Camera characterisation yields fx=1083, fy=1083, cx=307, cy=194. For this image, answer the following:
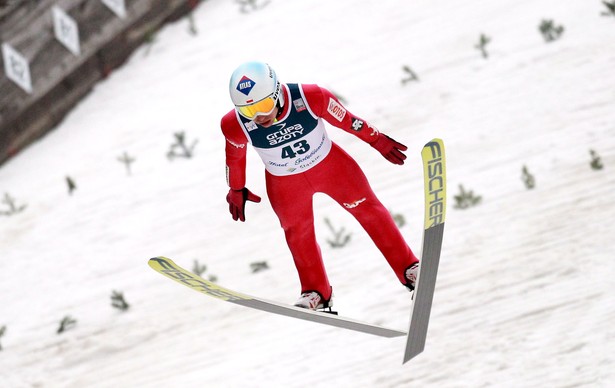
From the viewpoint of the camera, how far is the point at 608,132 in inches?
372

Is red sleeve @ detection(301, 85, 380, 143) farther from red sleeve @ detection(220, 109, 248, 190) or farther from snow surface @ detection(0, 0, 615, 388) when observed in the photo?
snow surface @ detection(0, 0, 615, 388)

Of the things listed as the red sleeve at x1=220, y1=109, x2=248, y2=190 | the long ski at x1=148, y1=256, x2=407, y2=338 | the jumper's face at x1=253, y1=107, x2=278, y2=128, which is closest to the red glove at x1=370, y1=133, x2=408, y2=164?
the jumper's face at x1=253, y1=107, x2=278, y2=128

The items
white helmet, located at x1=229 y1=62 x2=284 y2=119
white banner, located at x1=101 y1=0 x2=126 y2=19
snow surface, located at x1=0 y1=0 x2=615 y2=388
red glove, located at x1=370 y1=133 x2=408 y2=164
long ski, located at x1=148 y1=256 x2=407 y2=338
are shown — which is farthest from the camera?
white banner, located at x1=101 y1=0 x2=126 y2=19

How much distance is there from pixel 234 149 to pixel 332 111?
562mm

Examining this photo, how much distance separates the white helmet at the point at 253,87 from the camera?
5.20 meters

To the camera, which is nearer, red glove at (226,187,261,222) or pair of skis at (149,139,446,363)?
pair of skis at (149,139,446,363)

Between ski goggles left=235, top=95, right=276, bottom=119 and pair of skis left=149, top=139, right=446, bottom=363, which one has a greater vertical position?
ski goggles left=235, top=95, right=276, bottom=119

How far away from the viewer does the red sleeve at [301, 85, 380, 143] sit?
214 inches

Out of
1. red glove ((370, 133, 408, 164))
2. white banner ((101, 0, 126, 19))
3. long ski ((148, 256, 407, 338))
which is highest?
red glove ((370, 133, 408, 164))

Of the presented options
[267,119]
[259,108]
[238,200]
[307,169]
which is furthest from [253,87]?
[238,200]

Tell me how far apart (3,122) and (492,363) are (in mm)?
7049

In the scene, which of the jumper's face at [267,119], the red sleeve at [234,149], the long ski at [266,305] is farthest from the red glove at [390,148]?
the long ski at [266,305]

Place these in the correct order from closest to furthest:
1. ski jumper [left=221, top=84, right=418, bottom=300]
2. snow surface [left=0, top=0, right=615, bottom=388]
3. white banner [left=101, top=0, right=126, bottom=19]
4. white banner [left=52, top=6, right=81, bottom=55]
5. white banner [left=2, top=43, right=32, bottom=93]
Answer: ski jumper [left=221, top=84, right=418, bottom=300] → snow surface [left=0, top=0, right=615, bottom=388] → white banner [left=2, top=43, right=32, bottom=93] → white banner [left=52, top=6, right=81, bottom=55] → white banner [left=101, top=0, right=126, bottom=19]

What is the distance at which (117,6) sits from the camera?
42.2 ft
